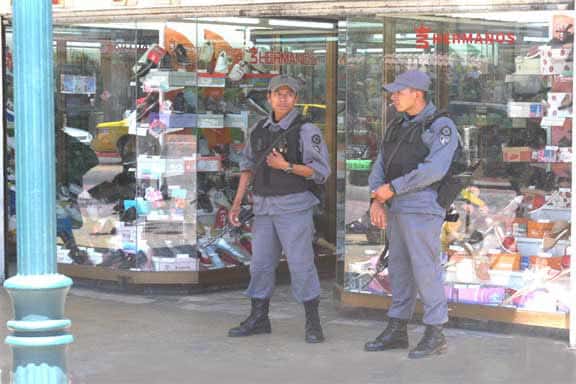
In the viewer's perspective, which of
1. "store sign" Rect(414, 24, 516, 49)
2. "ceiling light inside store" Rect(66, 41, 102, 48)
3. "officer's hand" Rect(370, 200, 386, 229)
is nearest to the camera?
"officer's hand" Rect(370, 200, 386, 229)

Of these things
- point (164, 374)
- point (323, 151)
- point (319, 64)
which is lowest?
→ point (164, 374)

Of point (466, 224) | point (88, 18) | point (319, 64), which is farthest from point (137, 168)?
point (466, 224)

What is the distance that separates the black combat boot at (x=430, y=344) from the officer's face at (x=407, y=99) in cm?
137

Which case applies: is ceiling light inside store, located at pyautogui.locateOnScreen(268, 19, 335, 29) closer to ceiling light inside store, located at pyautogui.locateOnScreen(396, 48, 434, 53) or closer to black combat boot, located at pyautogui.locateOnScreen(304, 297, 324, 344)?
ceiling light inside store, located at pyautogui.locateOnScreen(396, 48, 434, 53)

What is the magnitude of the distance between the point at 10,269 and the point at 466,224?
182 inches

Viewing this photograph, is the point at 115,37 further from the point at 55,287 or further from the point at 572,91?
the point at 55,287

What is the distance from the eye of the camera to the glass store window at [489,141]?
7895 millimetres

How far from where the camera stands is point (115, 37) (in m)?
9.86

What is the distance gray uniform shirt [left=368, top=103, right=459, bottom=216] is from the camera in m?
7.14

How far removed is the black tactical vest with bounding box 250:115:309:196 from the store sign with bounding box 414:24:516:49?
1154 millimetres

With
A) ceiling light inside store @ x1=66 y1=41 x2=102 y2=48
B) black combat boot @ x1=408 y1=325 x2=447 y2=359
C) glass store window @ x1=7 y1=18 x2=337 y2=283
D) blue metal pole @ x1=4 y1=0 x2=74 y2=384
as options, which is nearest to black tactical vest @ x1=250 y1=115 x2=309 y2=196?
black combat boot @ x1=408 y1=325 x2=447 y2=359

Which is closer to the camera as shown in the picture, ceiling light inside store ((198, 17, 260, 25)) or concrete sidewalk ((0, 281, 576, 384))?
concrete sidewalk ((0, 281, 576, 384))

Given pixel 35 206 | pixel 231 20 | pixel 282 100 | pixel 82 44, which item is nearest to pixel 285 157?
pixel 282 100

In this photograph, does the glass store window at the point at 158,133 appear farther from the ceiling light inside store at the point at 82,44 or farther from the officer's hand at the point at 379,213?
the officer's hand at the point at 379,213
